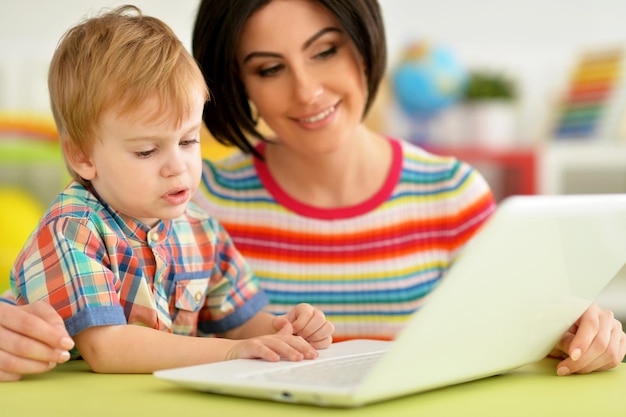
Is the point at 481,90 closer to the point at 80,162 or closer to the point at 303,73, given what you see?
the point at 303,73

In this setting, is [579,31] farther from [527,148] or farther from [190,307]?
[190,307]

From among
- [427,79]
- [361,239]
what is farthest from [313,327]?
[427,79]

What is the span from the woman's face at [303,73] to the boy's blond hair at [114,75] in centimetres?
34

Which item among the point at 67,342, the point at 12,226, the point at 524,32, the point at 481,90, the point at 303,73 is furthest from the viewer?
the point at 524,32

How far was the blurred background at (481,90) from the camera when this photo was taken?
3.44 m

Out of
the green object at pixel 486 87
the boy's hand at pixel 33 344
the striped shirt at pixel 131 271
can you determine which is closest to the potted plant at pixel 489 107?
the green object at pixel 486 87

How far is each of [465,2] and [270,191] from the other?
246cm

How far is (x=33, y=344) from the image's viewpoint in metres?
0.88

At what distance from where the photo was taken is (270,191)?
161 cm

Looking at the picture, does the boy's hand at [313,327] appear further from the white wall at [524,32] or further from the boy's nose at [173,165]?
the white wall at [524,32]

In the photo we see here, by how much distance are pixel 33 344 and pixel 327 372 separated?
29 cm

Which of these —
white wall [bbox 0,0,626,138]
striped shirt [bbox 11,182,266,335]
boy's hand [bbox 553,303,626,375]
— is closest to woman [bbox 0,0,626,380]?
striped shirt [bbox 11,182,266,335]

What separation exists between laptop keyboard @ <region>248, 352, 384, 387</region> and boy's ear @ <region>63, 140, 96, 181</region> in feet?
1.10

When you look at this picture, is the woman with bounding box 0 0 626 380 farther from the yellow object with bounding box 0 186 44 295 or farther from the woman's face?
the yellow object with bounding box 0 186 44 295
